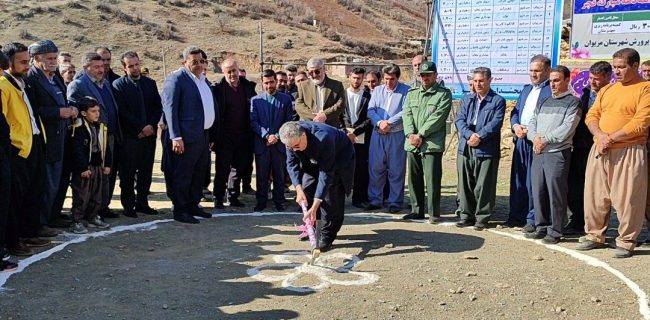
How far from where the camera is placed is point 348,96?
8.91 meters

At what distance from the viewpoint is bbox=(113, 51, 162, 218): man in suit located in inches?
310

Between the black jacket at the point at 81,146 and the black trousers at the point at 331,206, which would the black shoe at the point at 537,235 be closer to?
the black trousers at the point at 331,206

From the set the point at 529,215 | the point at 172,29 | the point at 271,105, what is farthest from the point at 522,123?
Answer: the point at 172,29

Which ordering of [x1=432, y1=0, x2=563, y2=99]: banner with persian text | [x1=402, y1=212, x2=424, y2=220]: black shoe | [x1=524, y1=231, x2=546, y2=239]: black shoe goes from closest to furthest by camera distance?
[x1=524, y1=231, x2=546, y2=239]: black shoe → [x1=402, y1=212, x2=424, y2=220]: black shoe → [x1=432, y1=0, x2=563, y2=99]: banner with persian text

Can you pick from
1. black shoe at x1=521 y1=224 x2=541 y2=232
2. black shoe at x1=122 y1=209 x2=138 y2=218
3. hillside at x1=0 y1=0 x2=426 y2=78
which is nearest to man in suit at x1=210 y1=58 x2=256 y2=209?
black shoe at x1=122 y1=209 x2=138 y2=218

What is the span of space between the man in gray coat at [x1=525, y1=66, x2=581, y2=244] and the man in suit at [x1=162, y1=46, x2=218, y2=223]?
3901mm

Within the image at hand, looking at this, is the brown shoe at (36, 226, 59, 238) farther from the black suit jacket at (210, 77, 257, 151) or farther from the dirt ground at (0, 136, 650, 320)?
the black suit jacket at (210, 77, 257, 151)

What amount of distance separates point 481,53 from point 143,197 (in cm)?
560

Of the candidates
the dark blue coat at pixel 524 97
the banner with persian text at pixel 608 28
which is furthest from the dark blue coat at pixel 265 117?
the banner with persian text at pixel 608 28

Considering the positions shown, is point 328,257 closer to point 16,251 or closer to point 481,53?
point 16,251

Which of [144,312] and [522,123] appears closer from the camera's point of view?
[144,312]

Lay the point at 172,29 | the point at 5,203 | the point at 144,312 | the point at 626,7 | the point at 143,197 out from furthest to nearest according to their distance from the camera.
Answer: the point at 172,29
the point at 626,7
the point at 143,197
the point at 5,203
the point at 144,312

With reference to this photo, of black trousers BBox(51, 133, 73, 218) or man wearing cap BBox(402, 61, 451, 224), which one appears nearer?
black trousers BBox(51, 133, 73, 218)

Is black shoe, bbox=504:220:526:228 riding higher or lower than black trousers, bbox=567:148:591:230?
lower
